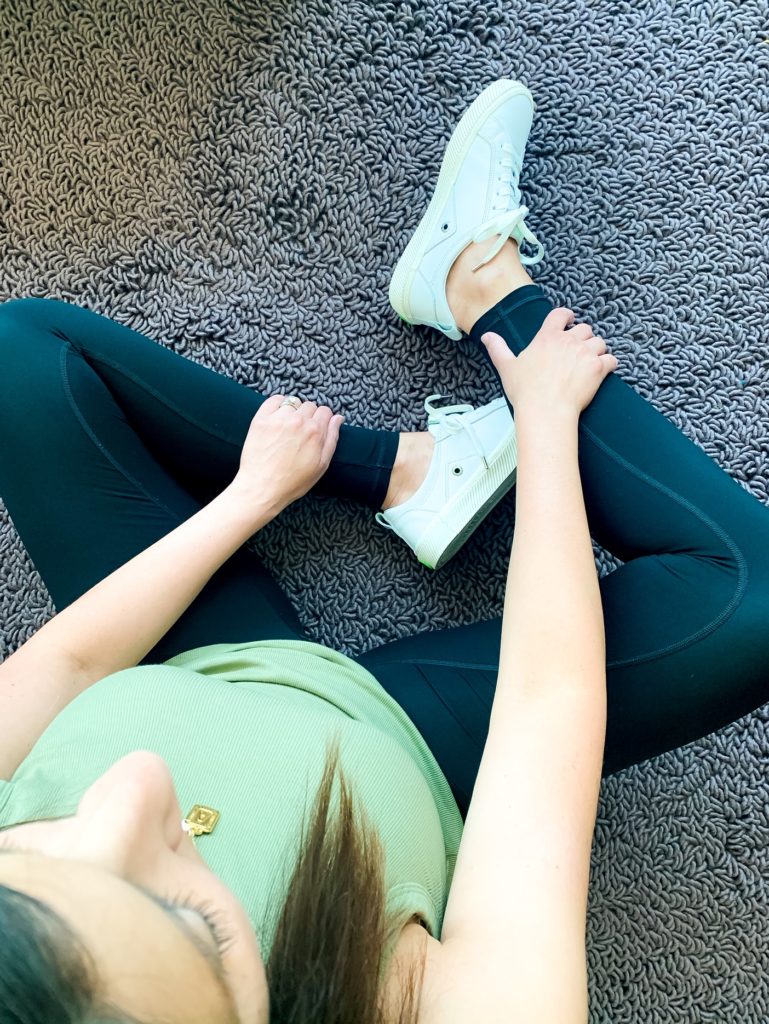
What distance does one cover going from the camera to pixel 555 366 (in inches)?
30.0

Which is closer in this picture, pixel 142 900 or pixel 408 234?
pixel 142 900

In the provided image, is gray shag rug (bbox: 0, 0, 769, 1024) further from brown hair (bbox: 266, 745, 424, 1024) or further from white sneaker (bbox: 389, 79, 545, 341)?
brown hair (bbox: 266, 745, 424, 1024)

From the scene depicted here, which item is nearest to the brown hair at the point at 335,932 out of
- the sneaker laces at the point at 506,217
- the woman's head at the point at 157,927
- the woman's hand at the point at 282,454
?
the woman's head at the point at 157,927

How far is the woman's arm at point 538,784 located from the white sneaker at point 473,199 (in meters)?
0.23

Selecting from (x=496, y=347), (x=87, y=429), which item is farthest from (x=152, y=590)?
(x=496, y=347)

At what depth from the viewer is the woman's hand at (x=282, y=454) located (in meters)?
0.80

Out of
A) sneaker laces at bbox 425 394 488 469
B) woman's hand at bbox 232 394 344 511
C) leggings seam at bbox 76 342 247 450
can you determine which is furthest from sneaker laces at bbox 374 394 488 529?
leggings seam at bbox 76 342 247 450

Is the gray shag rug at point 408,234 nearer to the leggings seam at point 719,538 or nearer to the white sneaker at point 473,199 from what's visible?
the white sneaker at point 473,199

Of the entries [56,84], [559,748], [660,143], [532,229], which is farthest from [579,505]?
[56,84]

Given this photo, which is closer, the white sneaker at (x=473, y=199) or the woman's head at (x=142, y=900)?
the woman's head at (x=142, y=900)

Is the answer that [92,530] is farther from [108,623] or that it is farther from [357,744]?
[357,744]

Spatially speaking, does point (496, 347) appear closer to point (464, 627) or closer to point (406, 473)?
point (406, 473)

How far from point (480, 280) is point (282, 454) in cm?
30

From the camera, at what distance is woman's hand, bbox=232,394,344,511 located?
0.80 meters
